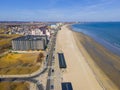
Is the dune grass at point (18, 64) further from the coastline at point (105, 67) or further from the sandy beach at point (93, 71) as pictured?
the coastline at point (105, 67)

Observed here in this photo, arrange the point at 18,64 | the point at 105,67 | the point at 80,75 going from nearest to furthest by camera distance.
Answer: the point at 80,75 < the point at 105,67 < the point at 18,64

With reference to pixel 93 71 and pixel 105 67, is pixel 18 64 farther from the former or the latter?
pixel 105 67

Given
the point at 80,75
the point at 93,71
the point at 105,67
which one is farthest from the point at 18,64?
the point at 105,67

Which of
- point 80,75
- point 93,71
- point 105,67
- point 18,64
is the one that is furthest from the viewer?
point 18,64

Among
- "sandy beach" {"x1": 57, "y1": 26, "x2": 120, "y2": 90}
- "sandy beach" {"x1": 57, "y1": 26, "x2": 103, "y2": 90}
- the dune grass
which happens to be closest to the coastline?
"sandy beach" {"x1": 57, "y1": 26, "x2": 120, "y2": 90}

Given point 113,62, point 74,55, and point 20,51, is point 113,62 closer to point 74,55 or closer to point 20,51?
point 74,55

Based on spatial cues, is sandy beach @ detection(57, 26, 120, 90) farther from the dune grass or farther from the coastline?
the dune grass

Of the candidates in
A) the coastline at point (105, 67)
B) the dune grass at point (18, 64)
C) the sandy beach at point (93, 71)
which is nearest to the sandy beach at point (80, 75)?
the sandy beach at point (93, 71)

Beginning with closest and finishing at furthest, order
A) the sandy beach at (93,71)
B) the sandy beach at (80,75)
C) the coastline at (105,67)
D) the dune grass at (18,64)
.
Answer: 1. the sandy beach at (80,75)
2. the sandy beach at (93,71)
3. the coastline at (105,67)
4. the dune grass at (18,64)

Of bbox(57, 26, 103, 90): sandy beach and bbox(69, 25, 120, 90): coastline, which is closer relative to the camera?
bbox(57, 26, 103, 90): sandy beach

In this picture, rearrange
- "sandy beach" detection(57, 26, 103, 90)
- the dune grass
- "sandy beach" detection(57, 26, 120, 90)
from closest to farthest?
"sandy beach" detection(57, 26, 103, 90) < "sandy beach" detection(57, 26, 120, 90) < the dune grass

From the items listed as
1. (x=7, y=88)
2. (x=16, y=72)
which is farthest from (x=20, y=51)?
(x=7, y=88)
